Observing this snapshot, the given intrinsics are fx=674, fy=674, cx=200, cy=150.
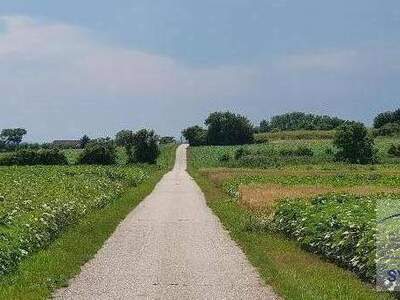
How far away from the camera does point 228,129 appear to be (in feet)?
505

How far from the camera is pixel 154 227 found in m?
24.0

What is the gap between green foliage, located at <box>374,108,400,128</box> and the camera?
173000 mm

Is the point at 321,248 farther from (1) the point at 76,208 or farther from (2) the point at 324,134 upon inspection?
(2) the point at 324,134

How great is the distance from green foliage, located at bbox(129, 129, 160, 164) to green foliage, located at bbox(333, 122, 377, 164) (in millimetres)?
27932

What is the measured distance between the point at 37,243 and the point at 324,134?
13693 cm

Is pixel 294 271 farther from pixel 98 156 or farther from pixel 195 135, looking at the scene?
pixel 195 135

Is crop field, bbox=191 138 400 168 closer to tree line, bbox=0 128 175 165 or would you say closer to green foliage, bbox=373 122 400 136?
tree line, bbox=0 128 175 165

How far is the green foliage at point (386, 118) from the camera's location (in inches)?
6811

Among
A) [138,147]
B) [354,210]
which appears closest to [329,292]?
[354,210]

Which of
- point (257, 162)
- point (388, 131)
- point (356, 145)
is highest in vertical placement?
point (388, 131)

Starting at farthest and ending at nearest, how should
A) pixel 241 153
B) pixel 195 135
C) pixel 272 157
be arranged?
pixel 195 135, pixel 241 153, pixel 272 157

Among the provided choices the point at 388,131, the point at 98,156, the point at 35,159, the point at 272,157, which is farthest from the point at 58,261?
the point at 388,131

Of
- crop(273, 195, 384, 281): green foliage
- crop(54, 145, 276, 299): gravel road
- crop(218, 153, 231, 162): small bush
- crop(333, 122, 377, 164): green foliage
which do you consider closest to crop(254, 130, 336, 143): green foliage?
crop(218, 153, 231, 162): small bush

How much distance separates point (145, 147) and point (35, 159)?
16538 mm
